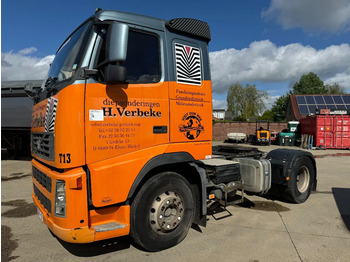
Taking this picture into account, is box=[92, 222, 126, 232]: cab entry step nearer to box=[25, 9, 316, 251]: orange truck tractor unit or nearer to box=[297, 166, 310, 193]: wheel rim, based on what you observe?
box=[25, 9, 316, 251]: orange truck tractor unit

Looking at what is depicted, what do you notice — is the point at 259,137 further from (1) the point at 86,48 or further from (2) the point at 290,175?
(1) the point at 86,48

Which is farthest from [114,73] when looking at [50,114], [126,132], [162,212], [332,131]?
[332,131]

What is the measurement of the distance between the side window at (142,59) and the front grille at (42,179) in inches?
60.4

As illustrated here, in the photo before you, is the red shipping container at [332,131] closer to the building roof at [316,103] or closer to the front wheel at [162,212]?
the building roof at [316,103]

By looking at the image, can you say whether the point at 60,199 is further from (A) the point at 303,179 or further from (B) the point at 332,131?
(B) the point at 332,131

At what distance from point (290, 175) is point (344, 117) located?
17.3 metres

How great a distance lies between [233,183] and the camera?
14.4ft

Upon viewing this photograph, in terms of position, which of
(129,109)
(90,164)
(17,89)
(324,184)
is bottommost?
(324,184)

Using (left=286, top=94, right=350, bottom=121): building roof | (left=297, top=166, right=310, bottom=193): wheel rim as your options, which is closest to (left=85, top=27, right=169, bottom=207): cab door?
(left=297, top=166, right=310, bottom=193): wheel rim

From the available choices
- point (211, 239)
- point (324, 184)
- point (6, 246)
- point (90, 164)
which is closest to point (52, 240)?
point (6, 246)

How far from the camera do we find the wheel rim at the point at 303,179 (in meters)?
5.59

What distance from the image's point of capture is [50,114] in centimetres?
286

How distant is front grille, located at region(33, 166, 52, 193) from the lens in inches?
112

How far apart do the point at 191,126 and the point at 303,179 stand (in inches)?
145
